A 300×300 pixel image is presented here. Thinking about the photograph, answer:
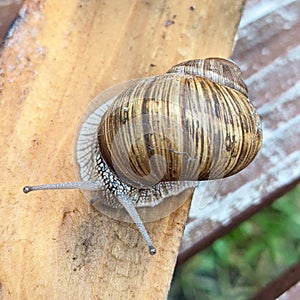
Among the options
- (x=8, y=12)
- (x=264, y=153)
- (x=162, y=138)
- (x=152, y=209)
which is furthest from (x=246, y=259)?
(x=8, y=12)

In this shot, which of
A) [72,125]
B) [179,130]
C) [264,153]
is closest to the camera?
[179,130]

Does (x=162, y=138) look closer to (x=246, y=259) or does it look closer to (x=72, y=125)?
(x=72, y=125)

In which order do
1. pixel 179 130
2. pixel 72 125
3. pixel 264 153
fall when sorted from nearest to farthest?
pixel 179 130, pixel 72 125, pixel 264 153

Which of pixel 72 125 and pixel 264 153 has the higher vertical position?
pixel 72 125

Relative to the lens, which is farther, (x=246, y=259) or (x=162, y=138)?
(x=246, y=259)

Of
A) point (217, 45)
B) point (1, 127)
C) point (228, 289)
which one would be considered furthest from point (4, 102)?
point (228, 289)

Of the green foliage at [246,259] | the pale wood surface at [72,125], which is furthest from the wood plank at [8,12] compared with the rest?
the green foliage at [246,259]

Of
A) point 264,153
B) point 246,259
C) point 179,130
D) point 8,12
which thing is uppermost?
point 8,12

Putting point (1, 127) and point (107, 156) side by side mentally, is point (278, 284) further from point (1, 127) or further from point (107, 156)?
point (1, 127)
